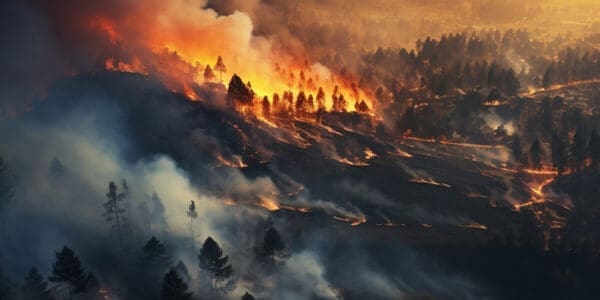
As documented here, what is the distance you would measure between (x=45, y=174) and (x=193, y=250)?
48910 millimetres

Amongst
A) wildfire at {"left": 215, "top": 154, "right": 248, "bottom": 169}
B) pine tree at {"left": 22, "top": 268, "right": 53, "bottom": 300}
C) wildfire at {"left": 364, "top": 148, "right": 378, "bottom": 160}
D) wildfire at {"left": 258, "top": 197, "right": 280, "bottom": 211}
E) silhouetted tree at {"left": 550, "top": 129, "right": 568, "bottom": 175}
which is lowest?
pine tree at {"left": 22, "top": 268, "right": 53, "bottom": 300}

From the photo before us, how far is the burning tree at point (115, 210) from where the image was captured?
5236 inches

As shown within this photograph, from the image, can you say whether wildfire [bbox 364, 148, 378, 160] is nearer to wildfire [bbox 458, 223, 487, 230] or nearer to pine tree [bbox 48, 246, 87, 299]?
wildfire [bbox 458, 223, 487, 230]

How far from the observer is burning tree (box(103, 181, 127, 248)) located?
133000 millimetres

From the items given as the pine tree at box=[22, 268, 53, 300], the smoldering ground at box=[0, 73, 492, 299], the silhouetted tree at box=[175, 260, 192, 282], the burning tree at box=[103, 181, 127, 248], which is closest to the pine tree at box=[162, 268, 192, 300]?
the pine tree at box=[22, 268, 53, 300]

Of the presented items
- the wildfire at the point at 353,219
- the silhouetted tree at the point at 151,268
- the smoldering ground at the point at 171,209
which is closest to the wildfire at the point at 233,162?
the smoldering ground at the point at 171,209

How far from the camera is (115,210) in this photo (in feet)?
472

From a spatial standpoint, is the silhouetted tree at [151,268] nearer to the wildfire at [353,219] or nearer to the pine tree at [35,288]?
the pine tree at [35,288]

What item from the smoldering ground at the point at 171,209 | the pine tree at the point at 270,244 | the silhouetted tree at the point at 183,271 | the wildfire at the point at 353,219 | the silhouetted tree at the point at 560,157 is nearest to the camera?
the pine tree at the point at 270,244

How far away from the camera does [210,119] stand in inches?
7731

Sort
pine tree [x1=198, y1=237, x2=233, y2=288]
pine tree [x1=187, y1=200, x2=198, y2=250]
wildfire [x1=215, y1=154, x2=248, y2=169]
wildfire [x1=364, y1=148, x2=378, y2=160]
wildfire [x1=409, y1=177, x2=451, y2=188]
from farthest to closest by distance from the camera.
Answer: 1. wildfire [x1=364, y1=148, x2=378, y2=160]
2. wildfire [x1=409, y1=177, x2=451, y2=188]
3. wildfire [x1=215, y1=154, x2=248, y2=169]
4. pine tree [x1=187, y1=200, x2=198, y2=250]
5. pine tree [x1=198, y1=237, x2=233, y2=288]

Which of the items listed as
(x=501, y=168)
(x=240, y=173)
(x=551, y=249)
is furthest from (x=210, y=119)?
(x=551, y=249)

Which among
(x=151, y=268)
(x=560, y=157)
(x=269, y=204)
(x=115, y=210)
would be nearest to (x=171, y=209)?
(x=115, y=210)

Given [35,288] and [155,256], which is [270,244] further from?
[35,288]
